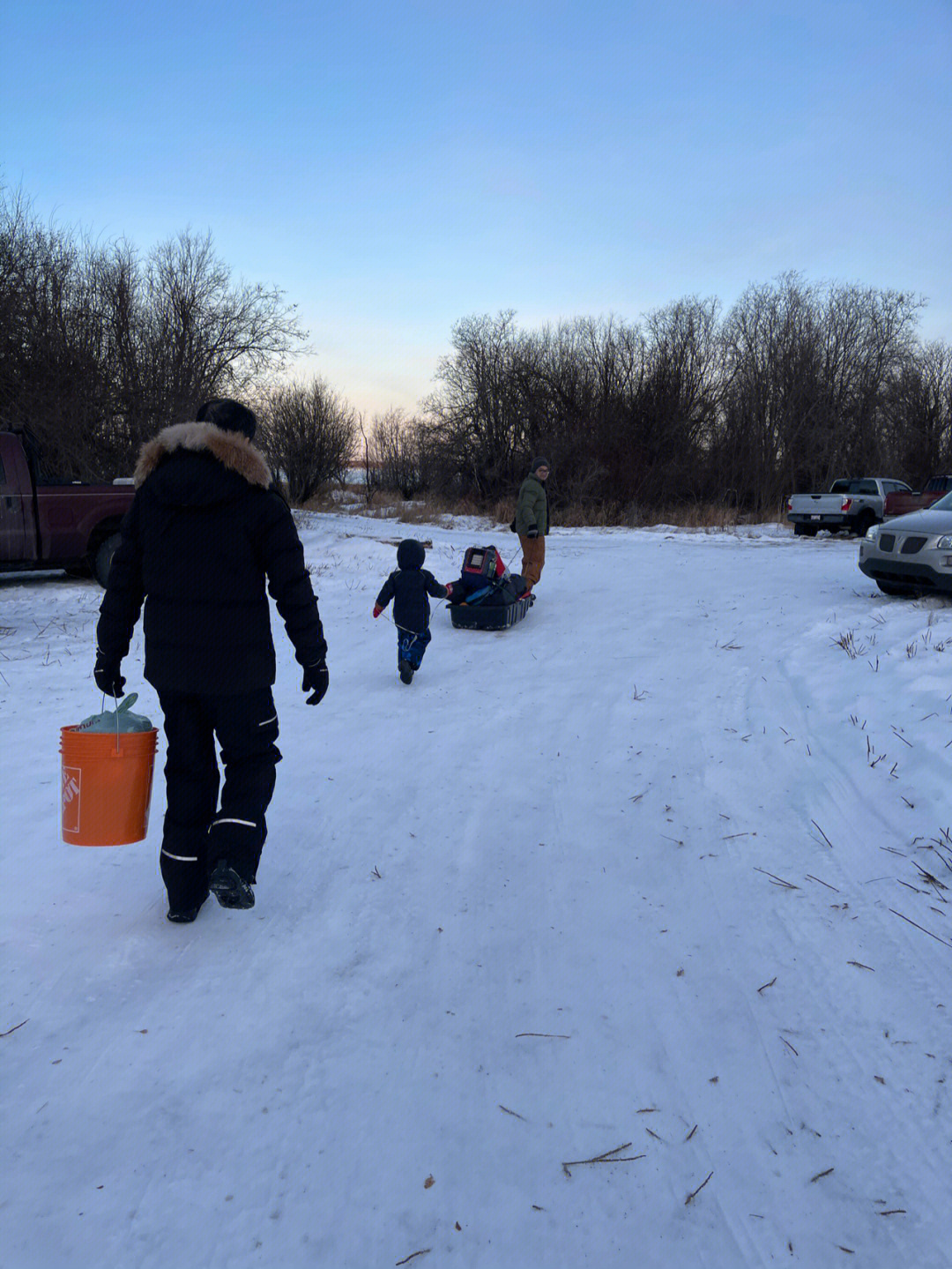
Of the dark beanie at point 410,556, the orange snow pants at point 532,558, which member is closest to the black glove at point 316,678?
the dark beanie at point 410,556

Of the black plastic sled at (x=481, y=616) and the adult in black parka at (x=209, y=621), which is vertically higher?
the adult in black parka at (x=209, y=621)

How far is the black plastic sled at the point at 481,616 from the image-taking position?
368 inches

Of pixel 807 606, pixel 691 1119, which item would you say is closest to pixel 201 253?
pixel 807 606

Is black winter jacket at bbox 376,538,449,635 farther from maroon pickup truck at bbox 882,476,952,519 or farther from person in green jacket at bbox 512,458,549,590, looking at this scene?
maroon pickup truck at bbox 882,476,952,519

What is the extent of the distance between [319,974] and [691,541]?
2036cm

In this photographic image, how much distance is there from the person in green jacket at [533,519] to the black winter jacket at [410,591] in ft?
12.5

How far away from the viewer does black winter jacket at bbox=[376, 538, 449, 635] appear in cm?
726

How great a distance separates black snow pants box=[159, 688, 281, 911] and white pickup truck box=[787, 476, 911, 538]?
23958 mm

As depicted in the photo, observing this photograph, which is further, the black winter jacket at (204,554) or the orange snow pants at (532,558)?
the orange snow pants at (532,558)

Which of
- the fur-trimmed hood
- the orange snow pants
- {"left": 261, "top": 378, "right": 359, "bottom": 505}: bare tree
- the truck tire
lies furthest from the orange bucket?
{"left": 261, "top": 378, "right": 359, "bottom": 505}: bare tree

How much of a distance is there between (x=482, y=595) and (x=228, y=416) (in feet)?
21.1

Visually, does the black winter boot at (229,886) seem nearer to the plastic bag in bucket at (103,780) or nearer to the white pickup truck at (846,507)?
the plastic bag in bucket at (103,780)

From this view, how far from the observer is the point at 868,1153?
2.18m

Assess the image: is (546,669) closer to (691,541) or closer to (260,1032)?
(260,1032)
